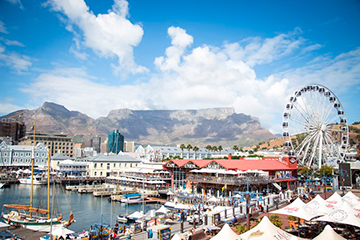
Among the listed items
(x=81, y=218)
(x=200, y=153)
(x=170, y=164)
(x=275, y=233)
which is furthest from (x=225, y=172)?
Result: (x=200, y=153)

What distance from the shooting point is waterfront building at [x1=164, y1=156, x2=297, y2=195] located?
50.6 meters

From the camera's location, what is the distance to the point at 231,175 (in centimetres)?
Result: 5269

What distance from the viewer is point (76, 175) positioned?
96000mm

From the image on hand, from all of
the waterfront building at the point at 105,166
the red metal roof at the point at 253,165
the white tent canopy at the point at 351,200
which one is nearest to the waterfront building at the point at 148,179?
the waterfront building at the point at 105,166

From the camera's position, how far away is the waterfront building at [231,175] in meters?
50.6

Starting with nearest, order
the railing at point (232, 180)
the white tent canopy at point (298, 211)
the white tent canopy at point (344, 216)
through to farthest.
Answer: the white tent canopy at point (344, 216)
the white tent canopy at point (298, 211)
the railing at point (232, 180)

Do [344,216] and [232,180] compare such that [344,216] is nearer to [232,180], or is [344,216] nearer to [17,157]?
[232,180]

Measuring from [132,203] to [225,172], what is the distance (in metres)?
20.7

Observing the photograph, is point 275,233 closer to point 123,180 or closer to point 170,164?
point 170,164

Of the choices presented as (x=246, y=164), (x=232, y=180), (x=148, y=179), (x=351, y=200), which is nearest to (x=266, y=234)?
(x=351, y=200)

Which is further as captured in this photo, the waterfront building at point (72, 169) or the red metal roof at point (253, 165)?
the waterfront building at point (72, 169)

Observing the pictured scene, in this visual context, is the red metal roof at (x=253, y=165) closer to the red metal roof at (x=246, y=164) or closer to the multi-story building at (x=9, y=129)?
the red metal roof at (x=246, y=164)

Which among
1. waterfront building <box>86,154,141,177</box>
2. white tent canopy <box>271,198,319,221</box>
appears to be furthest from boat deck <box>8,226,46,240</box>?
waterfront building <box>86,154,141,177</box>

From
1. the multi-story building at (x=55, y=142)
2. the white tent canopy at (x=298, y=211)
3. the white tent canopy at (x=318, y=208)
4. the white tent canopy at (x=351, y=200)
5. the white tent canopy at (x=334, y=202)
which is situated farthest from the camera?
the multi-story building at (x=55, y=142)
